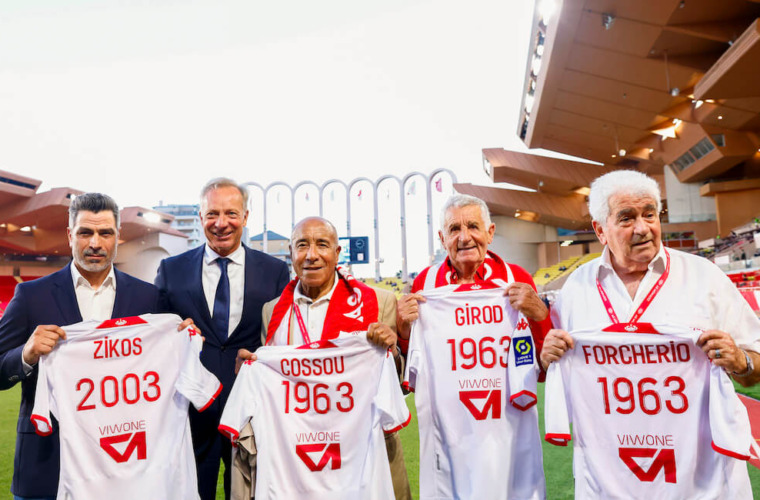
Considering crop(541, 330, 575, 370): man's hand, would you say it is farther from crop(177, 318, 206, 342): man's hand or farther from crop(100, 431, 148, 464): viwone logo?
crop(100, 431, 148, 464): viwone logo

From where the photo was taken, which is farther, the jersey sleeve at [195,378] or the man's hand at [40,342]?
the jersey sleeve at [195,378]

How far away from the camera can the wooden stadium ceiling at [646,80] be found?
40.1ft

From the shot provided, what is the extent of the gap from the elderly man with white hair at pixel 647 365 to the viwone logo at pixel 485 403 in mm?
317

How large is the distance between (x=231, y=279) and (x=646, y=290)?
227 centimetres

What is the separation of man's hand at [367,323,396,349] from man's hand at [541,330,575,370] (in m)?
0.76

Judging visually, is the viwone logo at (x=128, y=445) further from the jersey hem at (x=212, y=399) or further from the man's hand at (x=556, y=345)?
the man's hand at (x=556, y=345)

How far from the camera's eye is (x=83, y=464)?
8.50ft

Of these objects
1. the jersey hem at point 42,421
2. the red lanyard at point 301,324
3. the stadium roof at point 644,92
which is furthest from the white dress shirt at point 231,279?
the stadium roof at point 644,92

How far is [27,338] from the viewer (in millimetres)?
2707

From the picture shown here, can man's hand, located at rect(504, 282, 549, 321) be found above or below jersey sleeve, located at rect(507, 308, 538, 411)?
above

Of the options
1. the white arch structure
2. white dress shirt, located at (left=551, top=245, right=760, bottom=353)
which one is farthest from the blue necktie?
the white arch structure

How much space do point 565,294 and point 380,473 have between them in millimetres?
1271

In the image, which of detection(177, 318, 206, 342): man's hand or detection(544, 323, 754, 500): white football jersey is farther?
detection(177, 318, 206, 342): man's hand

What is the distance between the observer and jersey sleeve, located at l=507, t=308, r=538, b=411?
259 cm
